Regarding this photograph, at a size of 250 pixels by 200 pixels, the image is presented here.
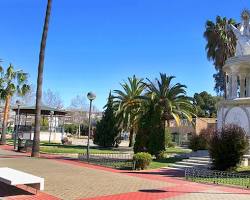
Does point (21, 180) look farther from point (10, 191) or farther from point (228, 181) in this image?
point (228, 181)

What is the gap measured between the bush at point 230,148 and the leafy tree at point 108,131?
27418mm

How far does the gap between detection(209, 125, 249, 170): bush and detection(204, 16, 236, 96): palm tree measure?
27246 mm

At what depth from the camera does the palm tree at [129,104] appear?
149ft

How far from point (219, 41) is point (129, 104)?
12.4 meters

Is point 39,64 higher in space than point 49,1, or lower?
lower

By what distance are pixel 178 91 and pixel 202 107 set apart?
55.2 meters

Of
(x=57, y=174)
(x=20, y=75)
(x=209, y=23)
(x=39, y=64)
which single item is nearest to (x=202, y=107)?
(x=209, y=23)

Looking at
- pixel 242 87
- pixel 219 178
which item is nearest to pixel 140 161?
pixel 219 178

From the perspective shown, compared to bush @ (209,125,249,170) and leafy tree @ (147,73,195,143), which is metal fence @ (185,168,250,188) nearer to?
bush @ (209,125,249,170)

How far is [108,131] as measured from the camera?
155 ft

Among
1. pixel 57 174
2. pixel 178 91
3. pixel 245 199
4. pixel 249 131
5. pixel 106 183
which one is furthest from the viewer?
pixel 178 91

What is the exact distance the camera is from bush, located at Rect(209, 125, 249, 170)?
1989 centimetres

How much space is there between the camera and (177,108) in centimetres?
3688

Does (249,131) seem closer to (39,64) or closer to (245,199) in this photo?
(245,199)
